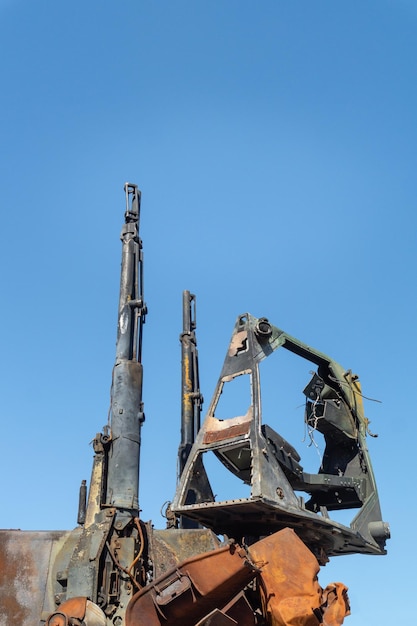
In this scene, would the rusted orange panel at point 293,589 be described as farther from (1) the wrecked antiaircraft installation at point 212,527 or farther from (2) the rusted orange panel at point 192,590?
(2) the rusted orange panel at point 192,590

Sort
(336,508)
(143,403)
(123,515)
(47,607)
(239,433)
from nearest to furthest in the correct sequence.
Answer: (47,607)
(123,515)
(239,433)
(143,403)
(336,508)

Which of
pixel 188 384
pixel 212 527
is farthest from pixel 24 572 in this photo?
pixel 188 384

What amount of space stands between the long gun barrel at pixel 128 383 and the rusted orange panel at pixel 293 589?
253 cm

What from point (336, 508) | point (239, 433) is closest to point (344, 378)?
point (336, 508)

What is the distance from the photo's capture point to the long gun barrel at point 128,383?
12.4 metres

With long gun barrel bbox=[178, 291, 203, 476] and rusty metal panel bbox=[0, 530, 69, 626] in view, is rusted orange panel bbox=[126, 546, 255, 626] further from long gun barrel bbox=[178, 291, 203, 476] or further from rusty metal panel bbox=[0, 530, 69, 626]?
long gun barrel bbox=[178, 291, 203, 476]

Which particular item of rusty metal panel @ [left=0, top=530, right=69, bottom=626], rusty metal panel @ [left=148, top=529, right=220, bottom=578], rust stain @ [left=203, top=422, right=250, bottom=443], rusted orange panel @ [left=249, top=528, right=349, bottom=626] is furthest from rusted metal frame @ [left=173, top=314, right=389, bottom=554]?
rusty metal panel @ [left=0, top=530, right=69, bottom=626]

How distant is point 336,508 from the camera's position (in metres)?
15.3

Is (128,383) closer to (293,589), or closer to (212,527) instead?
(212,527)

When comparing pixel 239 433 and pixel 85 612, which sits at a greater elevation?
pixel 239 433

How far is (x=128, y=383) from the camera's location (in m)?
13.4

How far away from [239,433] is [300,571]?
2.68 meters

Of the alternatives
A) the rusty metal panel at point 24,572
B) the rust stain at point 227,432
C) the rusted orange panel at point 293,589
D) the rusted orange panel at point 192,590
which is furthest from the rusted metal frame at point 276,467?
the rusty metal panel at point 24,572

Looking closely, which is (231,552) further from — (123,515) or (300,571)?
(123,515)
